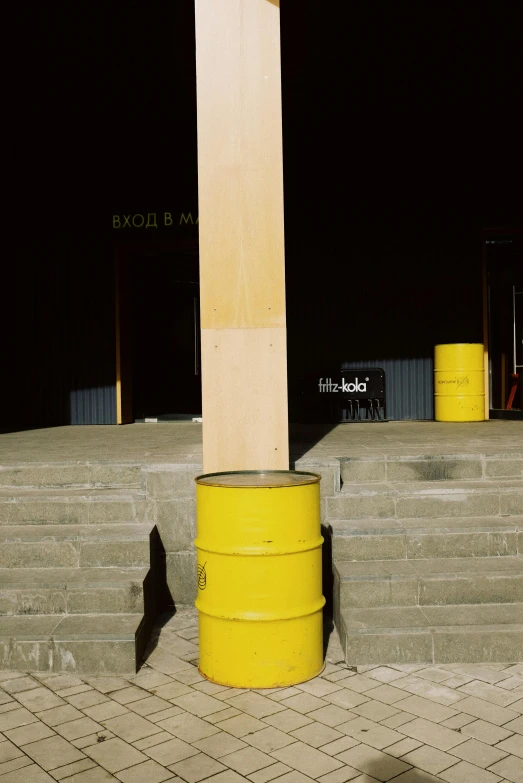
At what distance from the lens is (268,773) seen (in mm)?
3078

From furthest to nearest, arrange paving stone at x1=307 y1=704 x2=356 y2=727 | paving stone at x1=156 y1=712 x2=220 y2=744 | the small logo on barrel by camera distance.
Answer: the small logo on barrel, paving stone at x1=307 y1=704 x2=356 y2=727, paving stone at x1=156 y1=712 x2=220 y2=744

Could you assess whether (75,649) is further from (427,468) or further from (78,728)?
(427,468)

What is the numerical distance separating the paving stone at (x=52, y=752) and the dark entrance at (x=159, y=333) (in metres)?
8.14

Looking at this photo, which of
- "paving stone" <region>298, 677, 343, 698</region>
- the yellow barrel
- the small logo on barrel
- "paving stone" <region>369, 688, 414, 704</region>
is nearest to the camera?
"paving stone" <region>369, 688, 414, 704</region>

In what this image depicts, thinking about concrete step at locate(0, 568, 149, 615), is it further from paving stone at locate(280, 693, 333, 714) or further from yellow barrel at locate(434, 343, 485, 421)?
yellow barrel at locate(434, 343, 485, 421)

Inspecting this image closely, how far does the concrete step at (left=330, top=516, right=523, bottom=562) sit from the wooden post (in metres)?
0.83

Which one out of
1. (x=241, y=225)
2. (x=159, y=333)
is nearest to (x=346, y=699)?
(x=241, y=225)

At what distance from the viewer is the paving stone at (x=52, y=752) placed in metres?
3.21

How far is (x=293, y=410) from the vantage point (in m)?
11.3

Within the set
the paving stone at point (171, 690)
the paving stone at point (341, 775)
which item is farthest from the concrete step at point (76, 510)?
the paving stone at point (341, 775)

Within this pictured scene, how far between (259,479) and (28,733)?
1.78m

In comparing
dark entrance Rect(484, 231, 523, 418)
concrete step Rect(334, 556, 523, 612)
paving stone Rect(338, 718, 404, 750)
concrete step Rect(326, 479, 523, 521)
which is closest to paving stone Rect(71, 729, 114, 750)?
paving stone Rect(338, 718, 404, 750)

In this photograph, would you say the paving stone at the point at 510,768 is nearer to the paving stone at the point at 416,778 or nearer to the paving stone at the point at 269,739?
the paving stone at the point at 416,778

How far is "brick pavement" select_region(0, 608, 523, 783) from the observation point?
10.2ft
